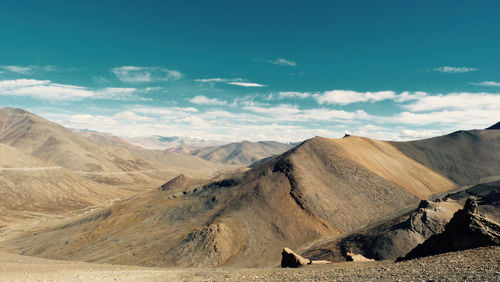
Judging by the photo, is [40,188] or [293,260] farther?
[40,188]

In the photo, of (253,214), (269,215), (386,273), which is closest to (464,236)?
(386,273)

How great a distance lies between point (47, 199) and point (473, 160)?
672ft

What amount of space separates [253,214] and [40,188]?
139 meters

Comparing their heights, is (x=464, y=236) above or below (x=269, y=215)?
above

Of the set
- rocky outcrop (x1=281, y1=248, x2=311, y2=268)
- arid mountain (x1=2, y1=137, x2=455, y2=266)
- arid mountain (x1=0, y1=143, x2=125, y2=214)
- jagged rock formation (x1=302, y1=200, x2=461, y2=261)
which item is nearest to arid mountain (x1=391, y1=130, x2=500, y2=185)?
arid mountain (x1=2, y1=137, x2=455, y2=266)

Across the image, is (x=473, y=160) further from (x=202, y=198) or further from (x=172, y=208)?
(x=172, y=208)

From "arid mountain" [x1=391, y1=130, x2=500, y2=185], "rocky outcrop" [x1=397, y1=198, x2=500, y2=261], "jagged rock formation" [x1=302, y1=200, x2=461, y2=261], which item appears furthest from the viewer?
"arid mountain" [x1=391, y1=130, x2=500, y2=185]

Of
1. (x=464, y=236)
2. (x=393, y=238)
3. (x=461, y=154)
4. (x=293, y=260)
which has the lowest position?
(x=393, y=238)

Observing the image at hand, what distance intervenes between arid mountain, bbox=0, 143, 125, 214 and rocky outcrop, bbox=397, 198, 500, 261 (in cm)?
14715

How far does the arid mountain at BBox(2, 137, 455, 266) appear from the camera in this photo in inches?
1967

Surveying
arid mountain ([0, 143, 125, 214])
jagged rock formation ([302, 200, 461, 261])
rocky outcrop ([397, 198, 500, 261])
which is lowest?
arid mountain ([0, 143, 125, 214])

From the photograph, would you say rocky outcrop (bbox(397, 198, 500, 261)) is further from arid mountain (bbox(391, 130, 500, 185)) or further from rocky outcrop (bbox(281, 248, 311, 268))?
arid mountain (bbox(391, 130, 500, 185))

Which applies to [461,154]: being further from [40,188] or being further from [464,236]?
[40,188]

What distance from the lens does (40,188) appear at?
142125 millimetres
